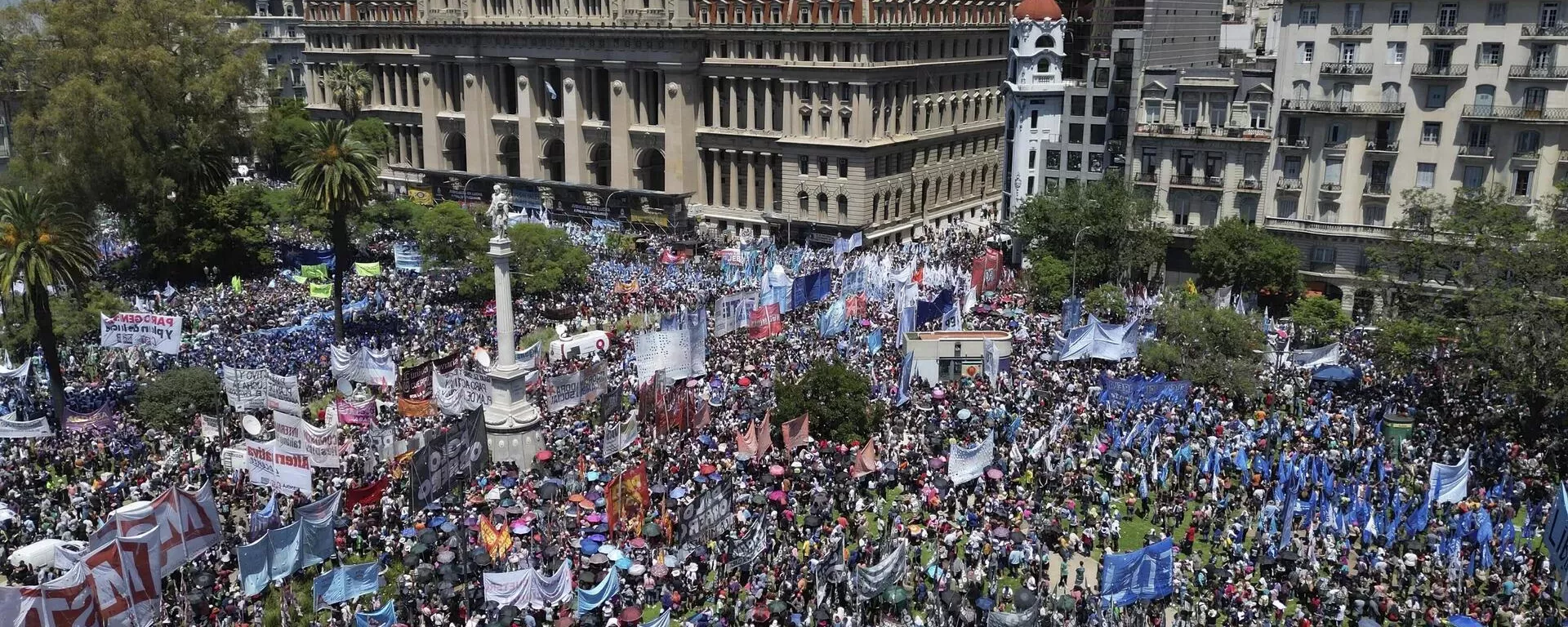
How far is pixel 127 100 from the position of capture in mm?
69938

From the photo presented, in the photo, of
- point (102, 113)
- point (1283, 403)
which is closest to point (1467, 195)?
point (1283, 403)

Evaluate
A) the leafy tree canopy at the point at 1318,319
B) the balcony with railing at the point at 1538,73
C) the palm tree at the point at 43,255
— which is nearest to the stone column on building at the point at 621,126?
the palm tree at the point at 43,255

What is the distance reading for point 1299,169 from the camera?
220 feet

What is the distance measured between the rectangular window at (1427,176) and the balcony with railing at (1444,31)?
6323mm

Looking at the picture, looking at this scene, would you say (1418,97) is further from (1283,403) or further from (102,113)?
(102,113)

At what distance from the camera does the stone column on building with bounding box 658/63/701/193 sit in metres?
90.6

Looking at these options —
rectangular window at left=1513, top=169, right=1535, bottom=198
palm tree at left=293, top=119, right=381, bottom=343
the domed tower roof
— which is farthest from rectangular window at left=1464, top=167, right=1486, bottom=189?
palm tree at left=293, top=119, right=381, bottom=343

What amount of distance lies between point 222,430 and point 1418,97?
2243 inches

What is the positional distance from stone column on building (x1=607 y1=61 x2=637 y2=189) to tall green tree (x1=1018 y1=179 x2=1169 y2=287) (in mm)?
35094

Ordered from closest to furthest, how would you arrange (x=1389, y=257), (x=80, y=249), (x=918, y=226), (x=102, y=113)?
(x=80, y=249) → (x=1389, y=257) → (x=102, y=113) → (x=918, y=226)

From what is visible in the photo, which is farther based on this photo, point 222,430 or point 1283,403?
point 1283,403

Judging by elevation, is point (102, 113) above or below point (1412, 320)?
above

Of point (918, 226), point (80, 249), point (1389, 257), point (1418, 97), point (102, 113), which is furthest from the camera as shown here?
point (918, 226)

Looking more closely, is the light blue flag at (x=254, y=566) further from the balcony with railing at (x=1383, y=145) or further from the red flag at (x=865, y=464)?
the balcony with railing at (x=1383, y=145)
